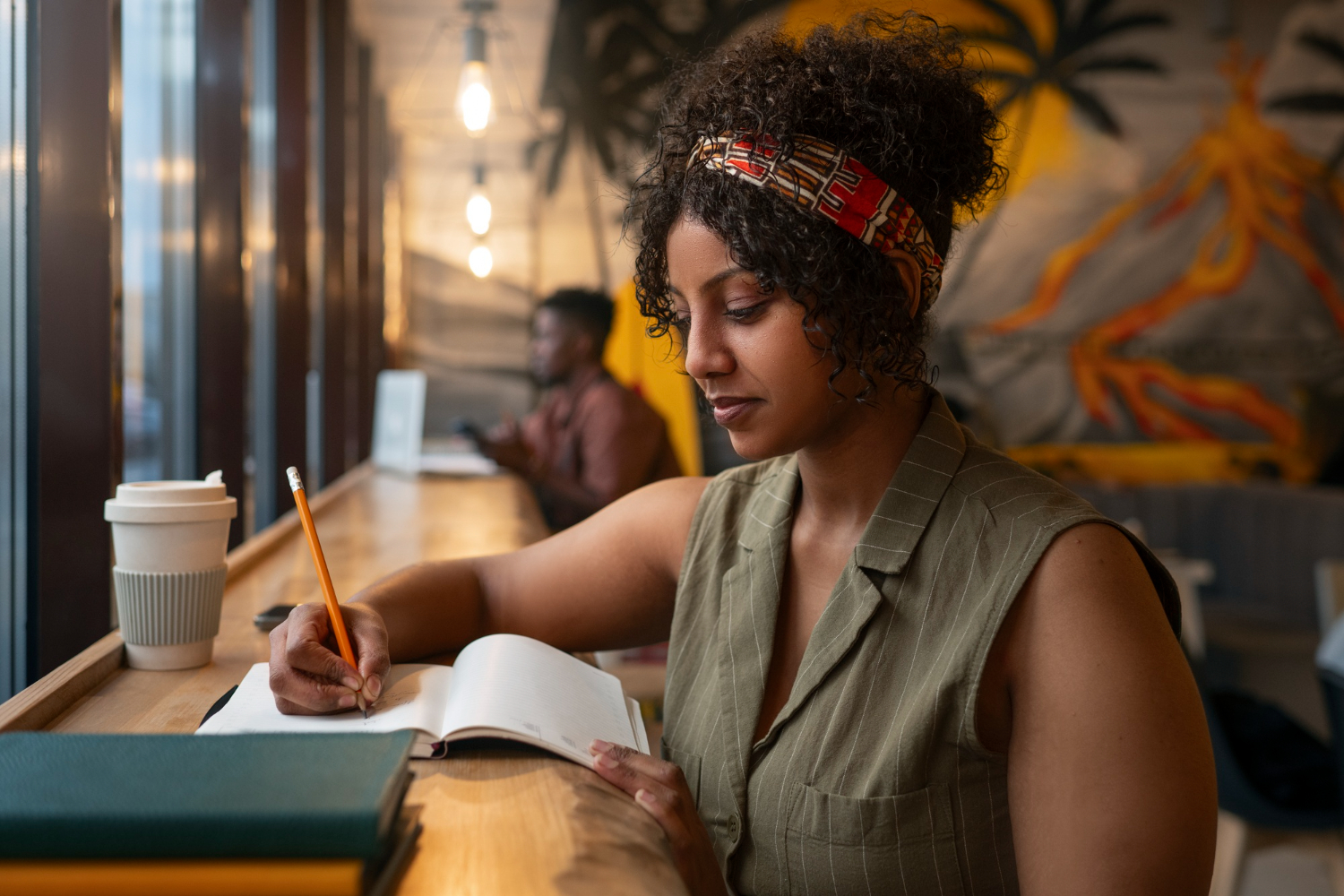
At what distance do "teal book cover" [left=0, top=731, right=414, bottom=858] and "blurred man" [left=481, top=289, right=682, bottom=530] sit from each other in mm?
2943

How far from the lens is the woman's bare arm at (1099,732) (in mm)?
855

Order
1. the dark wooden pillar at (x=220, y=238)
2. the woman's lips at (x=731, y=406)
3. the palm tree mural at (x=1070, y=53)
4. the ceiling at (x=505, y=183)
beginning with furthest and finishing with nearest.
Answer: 1. the palm tree mural at (x=1070, y=53)
2. the ceiling at (x=505, y=183)
3. the dark wooden pillar at (x=220, y=238)
4. the woman's lips at (x=731, y=406)

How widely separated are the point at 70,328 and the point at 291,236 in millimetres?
1712

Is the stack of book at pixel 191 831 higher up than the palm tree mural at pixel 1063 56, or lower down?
lower down

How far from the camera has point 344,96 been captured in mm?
4523

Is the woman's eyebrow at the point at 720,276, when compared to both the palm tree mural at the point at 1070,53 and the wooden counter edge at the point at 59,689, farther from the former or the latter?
the palm tree mural at the point at 1070,53

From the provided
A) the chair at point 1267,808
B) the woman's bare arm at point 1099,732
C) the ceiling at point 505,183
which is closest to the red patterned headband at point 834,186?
the woman's bare arm at point 1099,732

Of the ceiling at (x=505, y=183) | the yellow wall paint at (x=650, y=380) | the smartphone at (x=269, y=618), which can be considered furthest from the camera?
the yellow wall paint at (x=650, y=380)

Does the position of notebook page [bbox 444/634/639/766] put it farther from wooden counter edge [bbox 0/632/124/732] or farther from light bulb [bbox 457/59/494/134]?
light bulb [bbox 457/59/494/134]

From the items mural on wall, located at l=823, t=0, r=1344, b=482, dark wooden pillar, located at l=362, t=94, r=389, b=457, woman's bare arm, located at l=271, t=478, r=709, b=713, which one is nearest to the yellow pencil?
woman's bare arm, located at l=271, t=478, r=709, b=713

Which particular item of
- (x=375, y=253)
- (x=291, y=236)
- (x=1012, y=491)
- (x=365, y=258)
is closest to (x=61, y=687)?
(x=1012, y=491)

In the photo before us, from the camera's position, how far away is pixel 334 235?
13.4 feet

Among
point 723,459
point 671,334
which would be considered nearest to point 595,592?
point 671,334

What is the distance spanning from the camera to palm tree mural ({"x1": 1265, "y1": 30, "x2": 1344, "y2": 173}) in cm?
694
